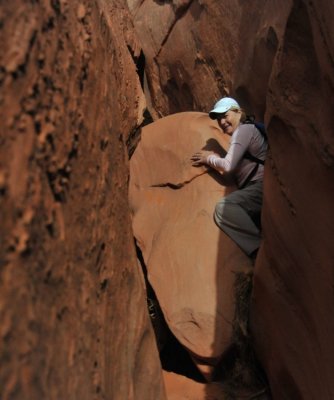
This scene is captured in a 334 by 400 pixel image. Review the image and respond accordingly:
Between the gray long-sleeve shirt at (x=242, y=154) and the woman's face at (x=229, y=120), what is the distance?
39 cm

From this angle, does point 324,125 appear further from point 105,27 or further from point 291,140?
point 105,27

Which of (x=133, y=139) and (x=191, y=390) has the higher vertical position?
→ (x=133, y=139)

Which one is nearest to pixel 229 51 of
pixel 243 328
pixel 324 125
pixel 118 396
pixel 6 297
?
pixel 243 328

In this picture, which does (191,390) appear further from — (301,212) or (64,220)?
(64,220)

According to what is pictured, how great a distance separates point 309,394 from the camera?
2.41 metres

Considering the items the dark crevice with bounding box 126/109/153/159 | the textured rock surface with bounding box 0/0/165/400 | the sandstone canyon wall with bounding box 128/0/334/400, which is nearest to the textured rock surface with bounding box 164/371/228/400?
the sandstone canyon wall with bounding box 128/0/334/400

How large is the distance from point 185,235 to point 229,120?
1.03 metres

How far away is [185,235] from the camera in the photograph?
11.9 ft

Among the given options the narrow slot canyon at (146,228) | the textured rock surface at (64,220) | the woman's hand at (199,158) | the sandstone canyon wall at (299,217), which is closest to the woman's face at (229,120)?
the narrow slot canyon at (146,228)

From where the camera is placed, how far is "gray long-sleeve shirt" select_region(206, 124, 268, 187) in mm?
3688

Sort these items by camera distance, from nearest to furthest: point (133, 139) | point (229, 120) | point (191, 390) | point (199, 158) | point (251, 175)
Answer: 1. point (191, 390)
2. point (251, 175)
3. point (199, 158)
4. point (229, 120)
5. point (133, 139)

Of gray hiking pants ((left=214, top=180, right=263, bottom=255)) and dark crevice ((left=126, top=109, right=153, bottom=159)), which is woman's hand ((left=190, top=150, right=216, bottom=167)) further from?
dark crevice ((left=126, top=109, right=153, bottom=159))

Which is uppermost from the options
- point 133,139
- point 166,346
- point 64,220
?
point 64,220

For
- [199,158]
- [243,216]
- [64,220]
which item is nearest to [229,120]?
[199,158]
